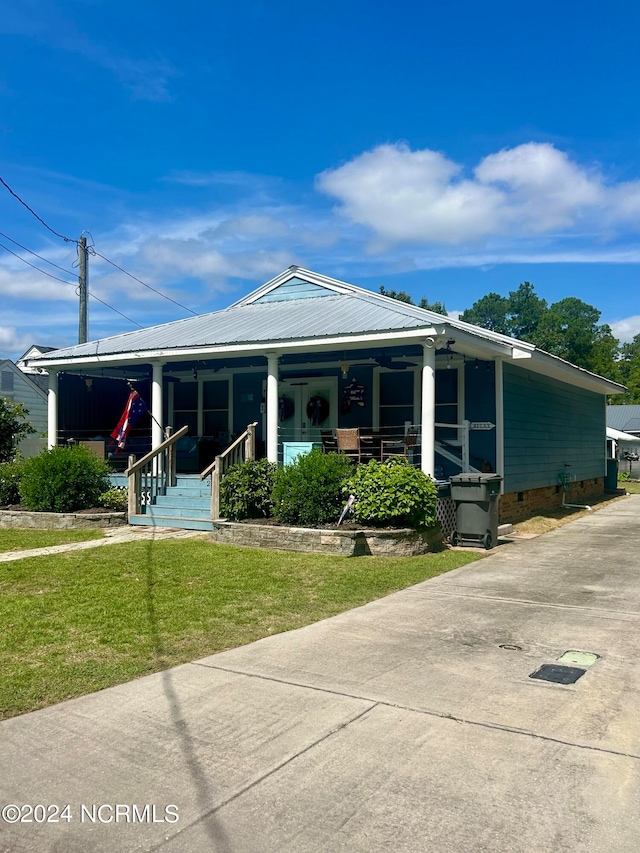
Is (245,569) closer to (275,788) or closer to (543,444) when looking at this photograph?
(275,788)

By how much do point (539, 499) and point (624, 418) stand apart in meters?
34.5

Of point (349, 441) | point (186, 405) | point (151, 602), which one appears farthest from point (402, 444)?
point (186, 405)

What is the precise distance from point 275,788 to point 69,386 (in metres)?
16.0

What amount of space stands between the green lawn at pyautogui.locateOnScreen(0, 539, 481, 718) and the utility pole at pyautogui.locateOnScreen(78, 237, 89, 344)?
14721mm

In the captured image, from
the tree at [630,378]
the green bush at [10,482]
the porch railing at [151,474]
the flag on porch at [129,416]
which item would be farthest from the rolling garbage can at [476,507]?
the tree at [630,378]

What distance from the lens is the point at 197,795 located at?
10.9 ft

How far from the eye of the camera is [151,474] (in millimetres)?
13852

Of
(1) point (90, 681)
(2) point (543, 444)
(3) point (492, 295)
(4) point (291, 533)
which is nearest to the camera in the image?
(1) point (90, 681)

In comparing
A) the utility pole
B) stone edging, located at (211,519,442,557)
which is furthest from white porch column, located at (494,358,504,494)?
the utility pole

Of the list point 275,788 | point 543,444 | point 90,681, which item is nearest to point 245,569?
point 90,681

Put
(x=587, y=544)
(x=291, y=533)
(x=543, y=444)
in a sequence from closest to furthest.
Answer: (x=291, y=533)
(x=587, y=544)
(x=543, y=444)

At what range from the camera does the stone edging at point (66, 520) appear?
42.4ft

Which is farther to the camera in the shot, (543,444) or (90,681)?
(543,444)

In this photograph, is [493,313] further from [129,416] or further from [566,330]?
[129,416]
